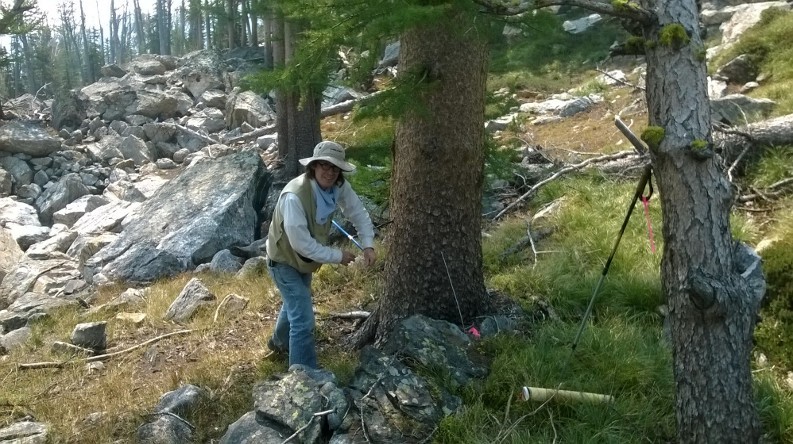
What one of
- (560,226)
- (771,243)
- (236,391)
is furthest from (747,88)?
Answer: (236,391)

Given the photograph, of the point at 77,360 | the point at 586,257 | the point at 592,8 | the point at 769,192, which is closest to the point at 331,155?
the point at 592,8

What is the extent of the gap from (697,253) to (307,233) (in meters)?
2.37

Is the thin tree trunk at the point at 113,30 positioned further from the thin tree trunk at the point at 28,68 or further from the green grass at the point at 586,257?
the green grass at the point at 586,257

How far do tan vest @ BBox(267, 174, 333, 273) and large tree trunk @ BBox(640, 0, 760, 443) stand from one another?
2.25m

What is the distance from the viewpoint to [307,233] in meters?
4.40

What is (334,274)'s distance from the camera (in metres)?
7.17

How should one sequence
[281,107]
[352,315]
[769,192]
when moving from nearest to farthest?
[352,315] → [769,192] → [281,107]

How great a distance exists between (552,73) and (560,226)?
15.0 meters

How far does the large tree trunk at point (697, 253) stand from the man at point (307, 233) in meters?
2.06

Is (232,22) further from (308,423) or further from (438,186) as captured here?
(308,423)

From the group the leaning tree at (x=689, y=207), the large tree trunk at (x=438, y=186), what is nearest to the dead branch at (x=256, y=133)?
the large tree trunk at (x=438, y=186)

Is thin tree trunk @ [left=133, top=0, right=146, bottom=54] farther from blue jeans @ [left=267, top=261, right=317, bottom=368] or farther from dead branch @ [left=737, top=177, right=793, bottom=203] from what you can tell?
blue jeans @ [left=267, top=261, right=317, bottom=368]

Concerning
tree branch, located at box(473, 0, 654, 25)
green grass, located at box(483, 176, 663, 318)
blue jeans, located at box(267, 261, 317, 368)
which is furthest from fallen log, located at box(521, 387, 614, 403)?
tree branch, located at box(473, 0, 654, 25)

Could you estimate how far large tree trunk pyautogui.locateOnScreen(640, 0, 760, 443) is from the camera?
9.95 ft
